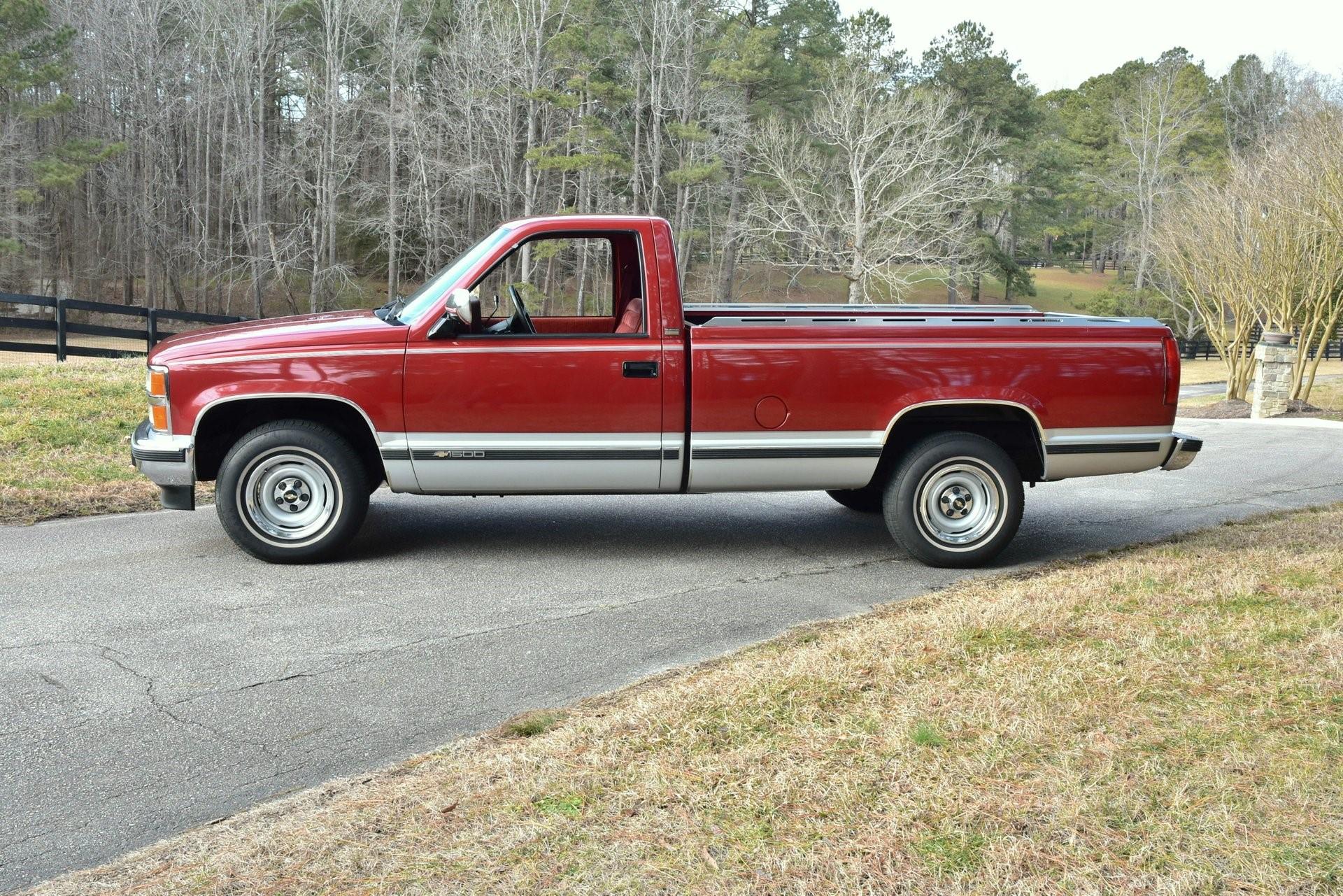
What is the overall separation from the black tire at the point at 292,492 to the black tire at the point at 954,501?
3325 millimetres

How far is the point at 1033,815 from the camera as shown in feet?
11.0

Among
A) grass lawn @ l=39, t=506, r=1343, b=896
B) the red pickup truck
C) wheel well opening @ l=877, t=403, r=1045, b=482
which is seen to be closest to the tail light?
the red pickup truck

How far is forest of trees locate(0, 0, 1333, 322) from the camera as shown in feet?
140

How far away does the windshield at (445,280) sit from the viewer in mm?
6789

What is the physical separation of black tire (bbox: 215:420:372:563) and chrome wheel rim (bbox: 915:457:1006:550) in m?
3.47

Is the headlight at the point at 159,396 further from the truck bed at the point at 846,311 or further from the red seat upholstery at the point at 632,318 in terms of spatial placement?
the truck bed at the point at 846,311

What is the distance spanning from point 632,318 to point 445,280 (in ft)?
3.92

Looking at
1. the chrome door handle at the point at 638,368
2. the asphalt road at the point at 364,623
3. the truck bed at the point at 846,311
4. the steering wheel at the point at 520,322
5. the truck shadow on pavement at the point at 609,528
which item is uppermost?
the truck bed at the point at 846,311

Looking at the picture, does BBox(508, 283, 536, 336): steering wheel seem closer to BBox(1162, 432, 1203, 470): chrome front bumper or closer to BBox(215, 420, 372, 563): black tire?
BBox(215, 420, 372, 563): black tire

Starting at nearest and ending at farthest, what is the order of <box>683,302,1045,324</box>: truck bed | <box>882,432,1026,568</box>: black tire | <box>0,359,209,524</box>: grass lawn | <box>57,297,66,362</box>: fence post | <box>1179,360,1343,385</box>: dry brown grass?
<box>882,432,1026,568</box>: black tire → <box>683,302,1045,324</box>: truck bed → <box>0,359,209,524</box>: grass lawn → <box>57,297,66,362</box>: fence post → <box>1179,360,1343,385</box>: dry brown grass

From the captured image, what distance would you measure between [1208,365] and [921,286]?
2589 centimetres

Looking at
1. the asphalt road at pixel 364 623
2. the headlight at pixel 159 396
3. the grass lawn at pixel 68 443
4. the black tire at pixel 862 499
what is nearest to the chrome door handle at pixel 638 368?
the asphalt road at pixel 364 623

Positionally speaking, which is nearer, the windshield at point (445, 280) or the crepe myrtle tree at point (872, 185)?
the windshield at point (445, 280)

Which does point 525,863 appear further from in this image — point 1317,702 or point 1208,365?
point 1208,365
